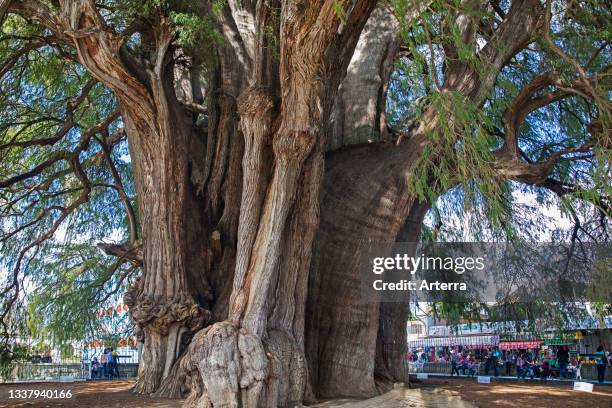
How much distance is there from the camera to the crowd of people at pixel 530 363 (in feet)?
48.0

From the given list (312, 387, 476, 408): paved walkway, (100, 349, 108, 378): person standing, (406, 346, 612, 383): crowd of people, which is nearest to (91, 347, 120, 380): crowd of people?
(100, 349, 108, 378): person standing

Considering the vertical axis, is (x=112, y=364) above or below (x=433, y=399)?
below

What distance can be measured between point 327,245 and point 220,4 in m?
3.25

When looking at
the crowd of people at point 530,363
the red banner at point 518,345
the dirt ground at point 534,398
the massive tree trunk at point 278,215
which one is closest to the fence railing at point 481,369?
the crowd of people at point 530,363

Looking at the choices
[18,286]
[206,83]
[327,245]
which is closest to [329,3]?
[327,245]

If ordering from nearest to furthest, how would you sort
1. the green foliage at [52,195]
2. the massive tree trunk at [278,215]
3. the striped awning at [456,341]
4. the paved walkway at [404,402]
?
the massive tree trunk at [278,215] < the paved walkway at [404,402] < the green foliage at [52,195] < the striped awning at [456,341]

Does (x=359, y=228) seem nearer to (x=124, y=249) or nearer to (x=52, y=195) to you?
(x=124, y=249)

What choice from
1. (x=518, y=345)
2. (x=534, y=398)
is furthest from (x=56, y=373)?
(x=518, y=345)

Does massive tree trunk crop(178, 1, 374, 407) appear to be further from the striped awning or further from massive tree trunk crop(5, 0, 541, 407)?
the striped awning

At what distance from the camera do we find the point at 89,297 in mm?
→ 12281

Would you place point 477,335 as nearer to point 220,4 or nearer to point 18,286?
point 18,286

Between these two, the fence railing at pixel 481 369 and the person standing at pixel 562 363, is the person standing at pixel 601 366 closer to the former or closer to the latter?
the fence railing at pixel 481 369

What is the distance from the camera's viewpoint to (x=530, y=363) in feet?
51.0

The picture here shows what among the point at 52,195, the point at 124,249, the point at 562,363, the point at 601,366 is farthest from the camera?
the point at 562,363
